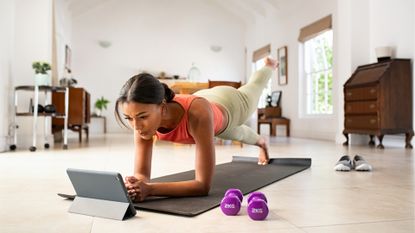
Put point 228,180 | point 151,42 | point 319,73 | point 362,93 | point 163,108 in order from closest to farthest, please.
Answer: point 163,108, point 228,180, point 362,93, point 319,73, point 151,42

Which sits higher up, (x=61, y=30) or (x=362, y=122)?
(x=61, y=30)

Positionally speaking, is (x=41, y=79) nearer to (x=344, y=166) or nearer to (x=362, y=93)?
(x=344, y=166)

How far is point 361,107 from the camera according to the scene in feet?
17.4

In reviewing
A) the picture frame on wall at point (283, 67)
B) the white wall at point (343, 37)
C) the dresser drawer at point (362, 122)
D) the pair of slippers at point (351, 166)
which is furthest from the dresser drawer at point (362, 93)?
the picture frame on wall at point (283, 67)

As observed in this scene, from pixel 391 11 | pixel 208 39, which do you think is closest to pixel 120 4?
pixel 208 39

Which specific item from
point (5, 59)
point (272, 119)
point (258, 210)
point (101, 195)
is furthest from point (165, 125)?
point (272, 119)

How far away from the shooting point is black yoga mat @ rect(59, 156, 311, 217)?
1425 millimetres

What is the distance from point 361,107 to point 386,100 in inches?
15.0

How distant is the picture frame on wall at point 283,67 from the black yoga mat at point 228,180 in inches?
230

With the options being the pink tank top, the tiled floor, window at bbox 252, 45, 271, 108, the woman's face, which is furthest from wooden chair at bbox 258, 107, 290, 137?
the woman's face

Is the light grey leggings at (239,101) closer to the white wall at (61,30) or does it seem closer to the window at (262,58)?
the white wall at (61,30)

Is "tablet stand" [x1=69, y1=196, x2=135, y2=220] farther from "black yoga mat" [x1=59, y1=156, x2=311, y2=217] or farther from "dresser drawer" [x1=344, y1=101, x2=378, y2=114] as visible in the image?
"dresser drawer" [x1=344, y1=101, x2=378, y2=114]

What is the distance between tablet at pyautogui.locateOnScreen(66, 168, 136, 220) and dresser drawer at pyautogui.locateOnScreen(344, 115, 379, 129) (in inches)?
174

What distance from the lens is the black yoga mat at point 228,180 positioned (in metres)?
1.42
